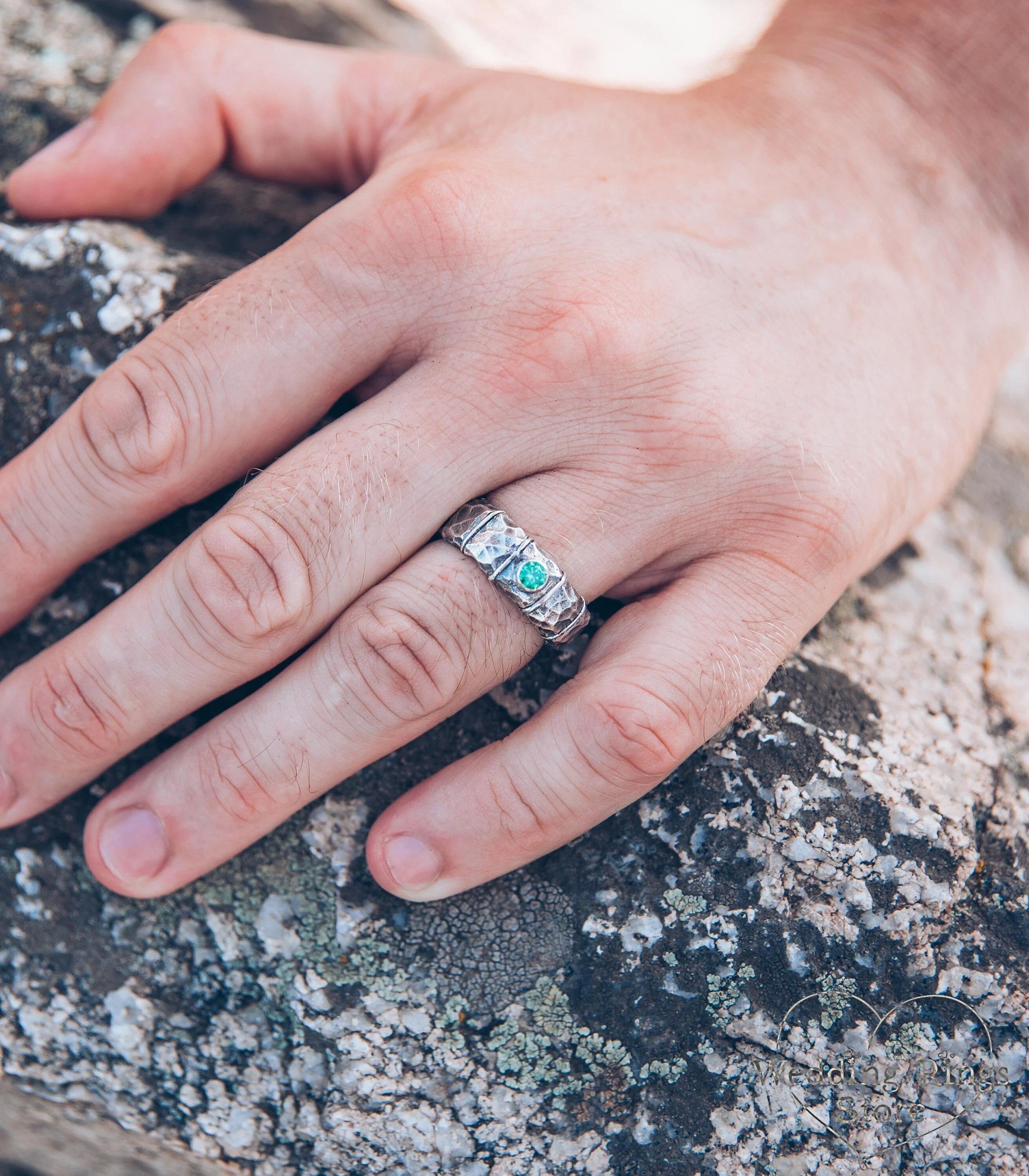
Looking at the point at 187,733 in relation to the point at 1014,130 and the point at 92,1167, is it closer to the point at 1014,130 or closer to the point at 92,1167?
the point at 92,1167

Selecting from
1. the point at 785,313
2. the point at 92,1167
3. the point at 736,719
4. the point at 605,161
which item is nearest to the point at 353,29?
the point at 605,161

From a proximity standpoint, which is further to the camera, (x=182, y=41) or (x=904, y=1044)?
(x=182, y=41)

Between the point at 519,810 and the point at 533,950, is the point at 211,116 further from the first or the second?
the point at 533,950

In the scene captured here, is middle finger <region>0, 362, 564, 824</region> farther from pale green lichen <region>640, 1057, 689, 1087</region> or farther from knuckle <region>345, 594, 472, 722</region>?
pale green lichen <region>640, 1057, 689, 1087</region>

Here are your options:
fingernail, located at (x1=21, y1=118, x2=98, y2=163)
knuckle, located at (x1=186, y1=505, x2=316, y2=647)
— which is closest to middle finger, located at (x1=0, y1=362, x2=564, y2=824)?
knuckle, located at (x1=186, y1=505, x2=316, y2=647)

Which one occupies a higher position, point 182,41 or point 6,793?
point 182,41

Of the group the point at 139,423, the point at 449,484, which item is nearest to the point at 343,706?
the point at 449,484

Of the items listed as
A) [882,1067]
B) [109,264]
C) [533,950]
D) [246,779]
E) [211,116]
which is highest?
[211,116]
